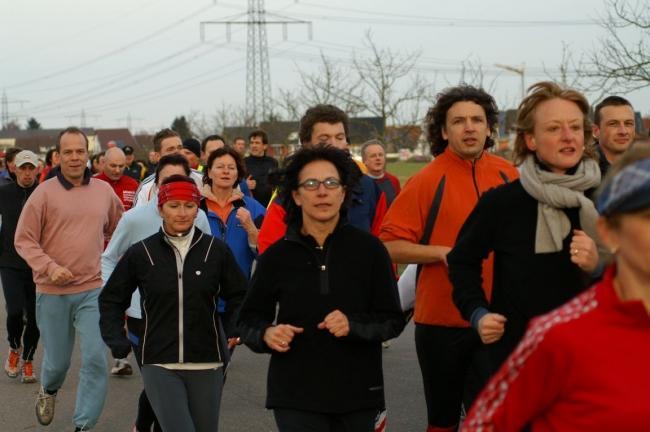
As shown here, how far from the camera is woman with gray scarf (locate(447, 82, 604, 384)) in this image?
164 inches

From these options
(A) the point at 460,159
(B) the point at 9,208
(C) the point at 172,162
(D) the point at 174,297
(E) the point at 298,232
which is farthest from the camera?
(B) the point at 9,208

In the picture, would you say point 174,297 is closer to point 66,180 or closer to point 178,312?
point 178,312

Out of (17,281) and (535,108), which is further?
(17,281)

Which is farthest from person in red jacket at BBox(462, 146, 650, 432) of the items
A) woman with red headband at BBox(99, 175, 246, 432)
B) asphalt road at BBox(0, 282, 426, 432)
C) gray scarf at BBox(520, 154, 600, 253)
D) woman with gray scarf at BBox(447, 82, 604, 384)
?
asphalt road at BBox(0, 282, 426, 432)

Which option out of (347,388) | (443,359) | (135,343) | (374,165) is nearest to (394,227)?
(443,359)

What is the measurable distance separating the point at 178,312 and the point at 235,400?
3299 mm

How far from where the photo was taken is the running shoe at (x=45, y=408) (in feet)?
25.6

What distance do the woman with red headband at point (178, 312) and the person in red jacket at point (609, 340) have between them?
3.33 m

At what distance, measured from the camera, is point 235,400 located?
28.9 feet

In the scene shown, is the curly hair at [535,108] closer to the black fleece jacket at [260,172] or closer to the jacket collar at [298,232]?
the jacket collar at [298,232]

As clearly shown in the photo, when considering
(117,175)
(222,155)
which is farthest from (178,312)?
(117,175)

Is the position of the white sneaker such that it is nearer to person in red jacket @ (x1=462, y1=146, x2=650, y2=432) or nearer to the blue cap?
person in red jacket @ (x1=462, y1=146, x2=650, y2=432)

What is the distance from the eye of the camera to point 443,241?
17.8 feet

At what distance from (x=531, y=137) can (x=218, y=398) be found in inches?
94.4
